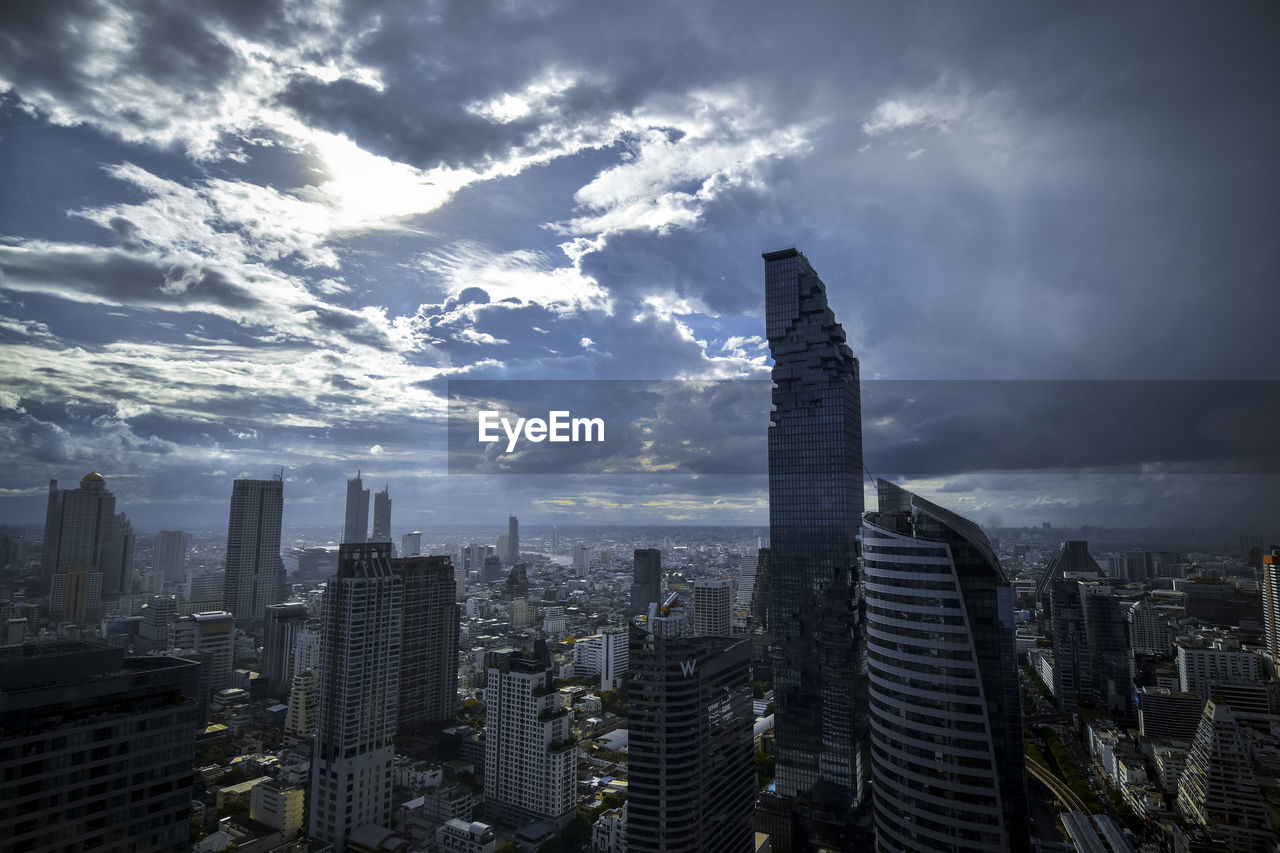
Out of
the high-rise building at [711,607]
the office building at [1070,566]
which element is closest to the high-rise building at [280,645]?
the high-rise building at [711,607]

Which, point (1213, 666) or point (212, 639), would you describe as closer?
A: point (1213, 666)

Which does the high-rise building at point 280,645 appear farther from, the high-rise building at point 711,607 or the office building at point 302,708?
the high-rise building at point 711,607

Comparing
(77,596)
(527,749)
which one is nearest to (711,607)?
(527,749)

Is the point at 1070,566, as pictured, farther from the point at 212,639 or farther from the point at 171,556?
the point at 171,556

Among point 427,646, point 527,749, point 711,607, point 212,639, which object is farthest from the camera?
point 711,607

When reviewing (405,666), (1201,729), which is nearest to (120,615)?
(405,666)

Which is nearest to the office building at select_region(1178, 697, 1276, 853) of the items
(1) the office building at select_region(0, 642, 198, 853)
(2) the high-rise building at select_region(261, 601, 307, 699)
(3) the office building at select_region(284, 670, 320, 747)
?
(1) the office building at select_region(0, 642, 198, 853)

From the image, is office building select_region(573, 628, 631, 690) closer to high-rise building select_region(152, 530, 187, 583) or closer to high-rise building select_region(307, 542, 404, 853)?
high-rise building select_region(307, 542, 404, 853)
